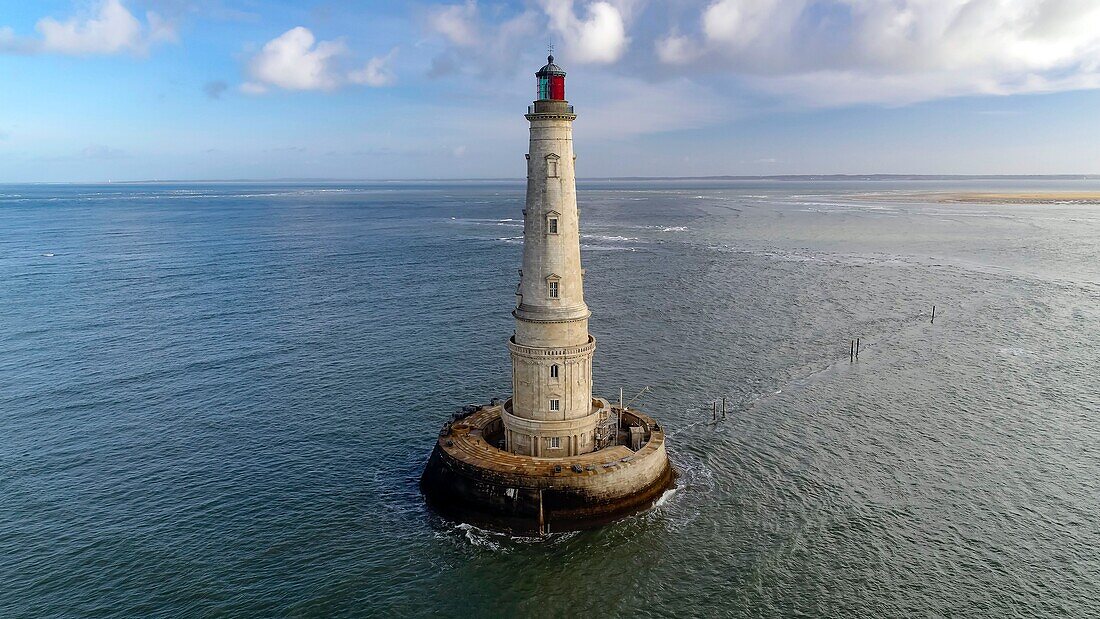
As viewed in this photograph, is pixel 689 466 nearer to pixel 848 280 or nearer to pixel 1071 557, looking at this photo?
pixel 1071 557

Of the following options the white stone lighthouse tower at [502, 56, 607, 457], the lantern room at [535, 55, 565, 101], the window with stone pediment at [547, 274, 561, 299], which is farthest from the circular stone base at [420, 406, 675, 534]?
the lantern room at [535, 55, 565, 101]

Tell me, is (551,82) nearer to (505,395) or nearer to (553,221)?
(553,221)

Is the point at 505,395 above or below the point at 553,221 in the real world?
below

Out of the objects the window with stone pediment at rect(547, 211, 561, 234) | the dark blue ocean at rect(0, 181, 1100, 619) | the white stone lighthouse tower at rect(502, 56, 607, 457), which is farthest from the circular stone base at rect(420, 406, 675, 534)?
the window with stone pediment at rect(547, 211, 561, 234)

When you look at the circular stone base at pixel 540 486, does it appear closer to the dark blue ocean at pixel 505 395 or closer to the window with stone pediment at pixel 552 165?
the dark blue ocean at pixel 505 395

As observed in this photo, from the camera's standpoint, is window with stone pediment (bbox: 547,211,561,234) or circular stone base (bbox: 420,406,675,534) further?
window with stone pediment (bbox: 547,211,561,234)

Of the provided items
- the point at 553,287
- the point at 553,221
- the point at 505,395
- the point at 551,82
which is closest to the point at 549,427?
the point at 553,287

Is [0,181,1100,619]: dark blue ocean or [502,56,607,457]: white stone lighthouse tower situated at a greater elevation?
[502,56,607,457]: white stone lighthouse tower

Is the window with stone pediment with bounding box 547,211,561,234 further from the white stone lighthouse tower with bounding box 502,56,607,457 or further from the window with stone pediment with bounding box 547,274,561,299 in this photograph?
the window with stone pediment with bounding box 547,274,561,299

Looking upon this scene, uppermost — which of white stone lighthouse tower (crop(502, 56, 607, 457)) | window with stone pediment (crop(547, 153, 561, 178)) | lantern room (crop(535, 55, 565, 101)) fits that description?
lantern room (crop(535, 55, 565, 101))
